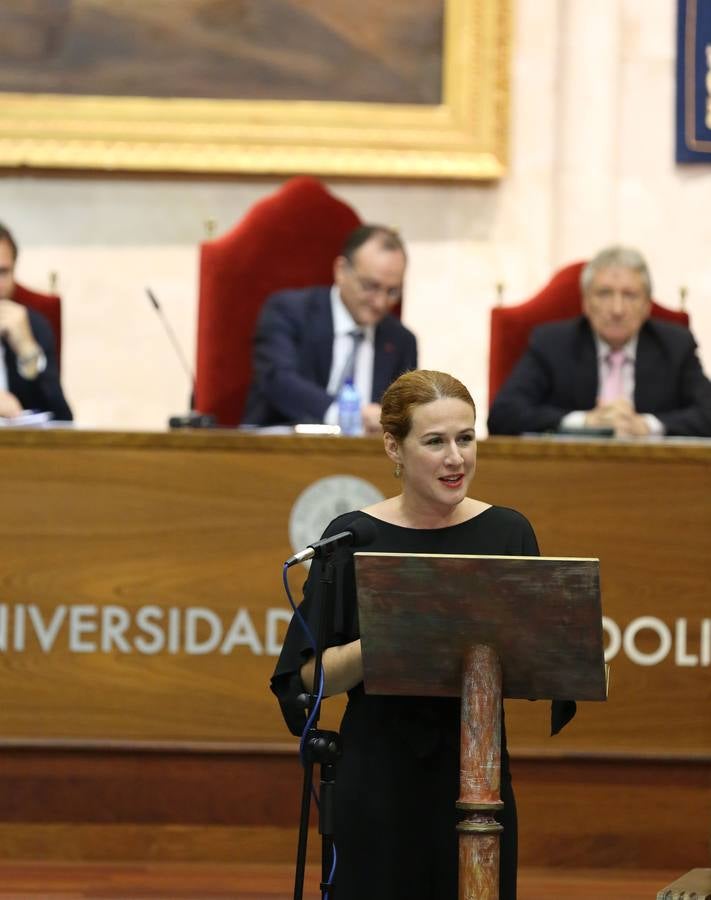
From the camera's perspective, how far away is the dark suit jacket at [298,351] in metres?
5.30

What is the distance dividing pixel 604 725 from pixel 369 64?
3218 mm

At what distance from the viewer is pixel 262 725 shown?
13.7 ft

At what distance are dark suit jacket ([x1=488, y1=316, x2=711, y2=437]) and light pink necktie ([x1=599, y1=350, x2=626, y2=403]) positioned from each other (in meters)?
0.05

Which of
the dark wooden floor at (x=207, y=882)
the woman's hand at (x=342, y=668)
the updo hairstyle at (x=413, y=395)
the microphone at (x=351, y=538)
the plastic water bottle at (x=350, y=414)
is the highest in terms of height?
the plastic water bottle at (x=350, y=414)

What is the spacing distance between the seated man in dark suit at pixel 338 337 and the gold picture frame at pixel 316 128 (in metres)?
1.11

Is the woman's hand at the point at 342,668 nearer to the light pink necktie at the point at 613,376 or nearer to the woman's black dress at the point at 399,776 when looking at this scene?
the woman's black dress at the point at 399,776

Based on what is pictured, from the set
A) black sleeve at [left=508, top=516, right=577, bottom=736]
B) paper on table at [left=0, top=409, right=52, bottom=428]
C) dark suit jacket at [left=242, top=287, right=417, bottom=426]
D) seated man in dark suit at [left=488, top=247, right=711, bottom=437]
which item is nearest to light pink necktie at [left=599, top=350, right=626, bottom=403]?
seated man in dark suit at [left=488, top=247, right=711, bottom=437]

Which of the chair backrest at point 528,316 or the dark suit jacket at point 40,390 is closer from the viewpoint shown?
the dark suit jacket at point 40,390

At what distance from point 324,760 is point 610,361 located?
3.14 meters

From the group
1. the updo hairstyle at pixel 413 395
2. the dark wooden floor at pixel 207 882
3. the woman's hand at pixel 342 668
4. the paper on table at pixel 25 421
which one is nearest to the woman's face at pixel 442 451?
the updo hairstyle at pixel 413 395

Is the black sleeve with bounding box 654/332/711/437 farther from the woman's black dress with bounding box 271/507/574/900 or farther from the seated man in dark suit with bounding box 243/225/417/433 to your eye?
the woman's black dress with bounding box 271/507/574/900

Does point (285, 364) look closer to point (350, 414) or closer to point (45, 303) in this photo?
point (350, 414)

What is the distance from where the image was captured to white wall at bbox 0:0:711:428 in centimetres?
649

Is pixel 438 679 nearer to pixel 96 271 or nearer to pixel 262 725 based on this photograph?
pixel 262 725
